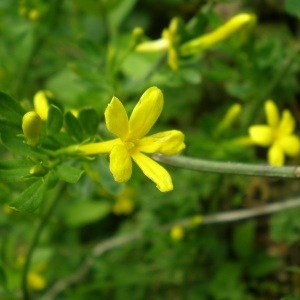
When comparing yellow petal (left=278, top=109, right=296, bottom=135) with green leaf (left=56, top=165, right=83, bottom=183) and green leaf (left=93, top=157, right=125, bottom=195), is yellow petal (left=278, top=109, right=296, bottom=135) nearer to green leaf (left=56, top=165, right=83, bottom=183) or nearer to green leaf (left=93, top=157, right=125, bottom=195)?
green leaf (left=93, top=157, right=125, bottom=195)

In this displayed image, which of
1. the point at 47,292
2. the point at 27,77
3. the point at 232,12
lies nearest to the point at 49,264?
the point at 47,292

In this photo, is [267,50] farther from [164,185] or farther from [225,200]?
[164,185]

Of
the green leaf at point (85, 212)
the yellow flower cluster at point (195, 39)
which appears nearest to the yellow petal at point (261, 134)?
the yellow flower cluster at point (195, 39)

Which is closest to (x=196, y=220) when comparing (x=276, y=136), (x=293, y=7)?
(x=276, y=136)

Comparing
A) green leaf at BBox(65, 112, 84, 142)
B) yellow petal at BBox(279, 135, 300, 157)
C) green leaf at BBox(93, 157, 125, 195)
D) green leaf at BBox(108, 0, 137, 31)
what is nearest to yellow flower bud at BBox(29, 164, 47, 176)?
green leaf at BBox(65, 112, 84, 142)

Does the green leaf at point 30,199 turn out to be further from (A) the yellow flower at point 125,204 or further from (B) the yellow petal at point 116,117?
(A) the yellow flower at point 125,204
